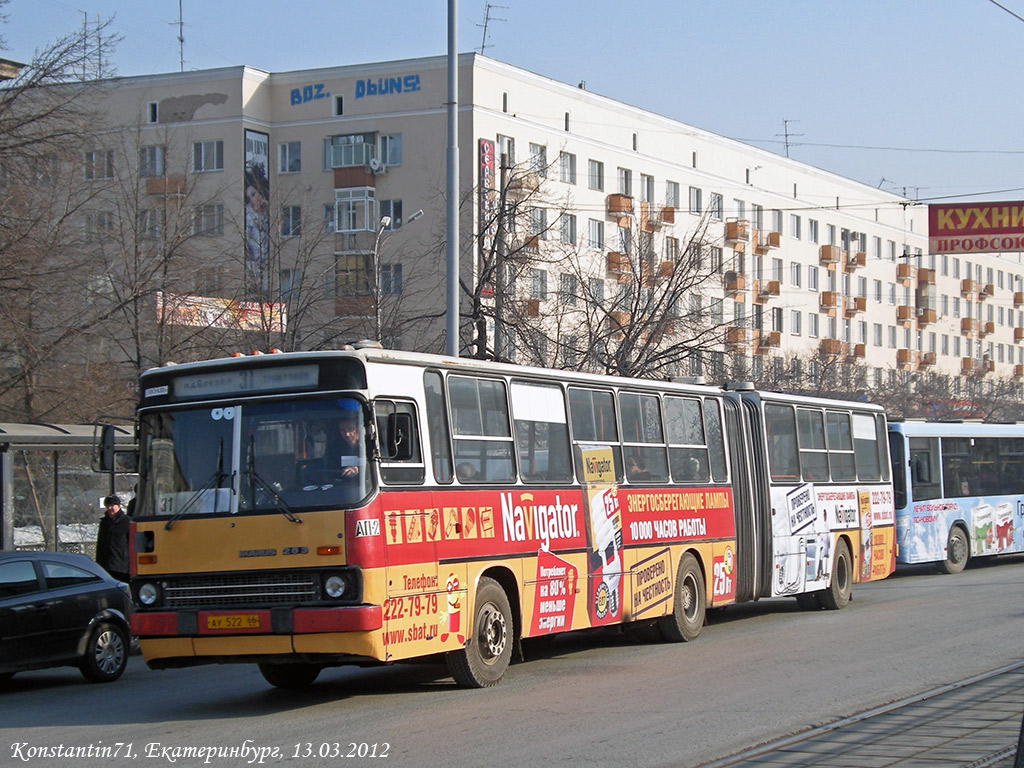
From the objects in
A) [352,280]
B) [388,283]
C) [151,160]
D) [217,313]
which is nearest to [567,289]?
[352,280]

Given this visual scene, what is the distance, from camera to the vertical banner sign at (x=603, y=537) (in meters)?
13.6

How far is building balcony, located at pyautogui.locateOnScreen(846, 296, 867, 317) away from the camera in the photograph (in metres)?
77.2

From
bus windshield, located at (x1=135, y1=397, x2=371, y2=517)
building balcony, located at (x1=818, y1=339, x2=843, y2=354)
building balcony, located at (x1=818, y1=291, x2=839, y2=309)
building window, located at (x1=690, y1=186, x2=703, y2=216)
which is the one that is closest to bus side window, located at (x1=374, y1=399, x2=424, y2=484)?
bus windshield, located at (x1=135, y1=397, x2=371, y2=517)

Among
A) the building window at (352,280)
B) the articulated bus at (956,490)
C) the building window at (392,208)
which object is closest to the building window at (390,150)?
the building window at (392,208)

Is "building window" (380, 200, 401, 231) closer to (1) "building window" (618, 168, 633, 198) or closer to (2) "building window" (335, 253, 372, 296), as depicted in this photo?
(1) "building window" (618, 168, 633, 198)

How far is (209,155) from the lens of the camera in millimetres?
57219

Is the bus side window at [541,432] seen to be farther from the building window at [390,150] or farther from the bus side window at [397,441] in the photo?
the building window at [390,150]

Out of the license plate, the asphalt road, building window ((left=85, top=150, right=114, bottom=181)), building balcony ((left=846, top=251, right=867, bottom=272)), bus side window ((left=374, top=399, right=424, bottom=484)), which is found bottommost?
the asphalt road

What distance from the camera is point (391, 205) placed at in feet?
180

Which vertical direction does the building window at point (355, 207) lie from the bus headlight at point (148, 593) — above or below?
above

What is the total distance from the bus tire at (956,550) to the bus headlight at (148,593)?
20.5 metres

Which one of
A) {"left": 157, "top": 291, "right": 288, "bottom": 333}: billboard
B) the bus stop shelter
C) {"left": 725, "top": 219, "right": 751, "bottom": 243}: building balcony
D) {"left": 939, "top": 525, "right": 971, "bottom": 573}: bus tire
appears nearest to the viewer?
the bus stop shelter

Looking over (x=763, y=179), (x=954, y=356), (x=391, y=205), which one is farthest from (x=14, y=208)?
(x=954, y=356)

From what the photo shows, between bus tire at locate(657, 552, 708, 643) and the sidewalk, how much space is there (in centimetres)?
491
